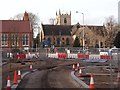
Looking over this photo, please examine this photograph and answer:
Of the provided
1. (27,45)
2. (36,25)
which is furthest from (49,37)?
(27,45)

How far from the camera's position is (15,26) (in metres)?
102

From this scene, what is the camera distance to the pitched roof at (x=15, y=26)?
4001 inches

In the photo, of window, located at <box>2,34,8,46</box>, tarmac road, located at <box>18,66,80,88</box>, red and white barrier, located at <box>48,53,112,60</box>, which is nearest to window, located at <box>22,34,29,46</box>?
window, located at <box>2,34,8,46</box>

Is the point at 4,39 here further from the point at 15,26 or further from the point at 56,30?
the point at 56,30

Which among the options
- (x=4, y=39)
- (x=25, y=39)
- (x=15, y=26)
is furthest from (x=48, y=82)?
(x=15, y=26)

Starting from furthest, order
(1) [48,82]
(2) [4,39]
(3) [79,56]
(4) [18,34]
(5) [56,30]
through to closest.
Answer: (5) [56,30] < (2) [4,39] < (4) [18,34] < (3) [79,56] < (1) [48,82]

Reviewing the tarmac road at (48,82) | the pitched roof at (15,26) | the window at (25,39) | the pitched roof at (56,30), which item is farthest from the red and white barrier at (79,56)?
the pitched roof at (56,30)

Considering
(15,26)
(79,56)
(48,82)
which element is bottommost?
(48,82)

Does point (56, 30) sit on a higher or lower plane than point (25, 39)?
higher

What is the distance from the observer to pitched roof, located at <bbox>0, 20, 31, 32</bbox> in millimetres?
101625

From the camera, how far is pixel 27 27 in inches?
4008

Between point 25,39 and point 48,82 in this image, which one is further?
point 25,39

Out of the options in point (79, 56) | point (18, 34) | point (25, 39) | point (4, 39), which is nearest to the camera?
point (79, 56)

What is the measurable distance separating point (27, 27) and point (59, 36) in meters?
50.6
